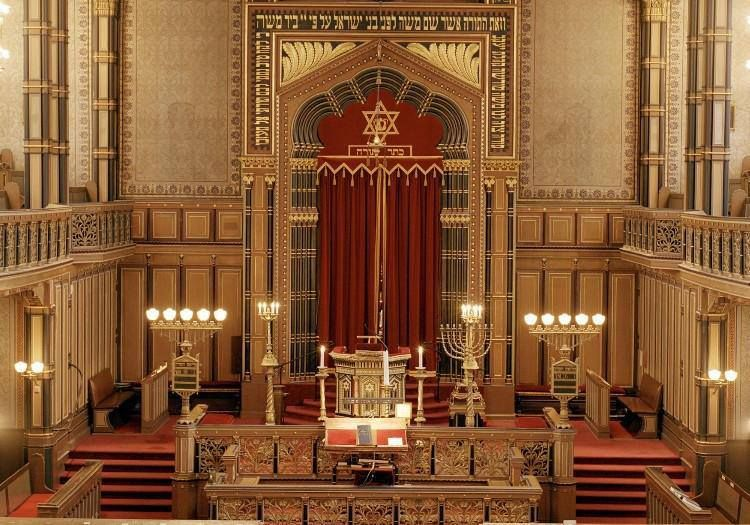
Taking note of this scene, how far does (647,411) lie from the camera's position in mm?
22062

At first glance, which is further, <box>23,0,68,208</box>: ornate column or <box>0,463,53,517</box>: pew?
<box>23,0,68,208</box>: ornate column

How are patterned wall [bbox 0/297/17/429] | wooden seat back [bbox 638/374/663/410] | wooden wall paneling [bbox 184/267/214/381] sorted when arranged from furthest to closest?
wooden wall paneling [bbox 184/267/214/381], wooden seat back [bbox 638/374/663/410], patterned wall [bbox 0/297/17/429]

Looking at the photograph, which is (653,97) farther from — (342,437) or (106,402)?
(106,402)

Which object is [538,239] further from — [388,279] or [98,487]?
[98,487]

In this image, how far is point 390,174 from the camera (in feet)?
79.3

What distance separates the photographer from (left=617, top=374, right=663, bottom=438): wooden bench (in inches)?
870

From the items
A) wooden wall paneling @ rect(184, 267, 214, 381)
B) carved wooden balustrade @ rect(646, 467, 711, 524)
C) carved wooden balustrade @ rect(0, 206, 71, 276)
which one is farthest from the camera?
wooden wall paneling @ rect(184, 267, 214, 381)

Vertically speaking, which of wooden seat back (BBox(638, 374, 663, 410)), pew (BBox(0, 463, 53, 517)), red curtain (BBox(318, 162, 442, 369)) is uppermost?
red curtain (BBox(318, 162, 442, 369))

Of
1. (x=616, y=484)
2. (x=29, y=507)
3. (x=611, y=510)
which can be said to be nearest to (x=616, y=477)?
(x=616, y=484)

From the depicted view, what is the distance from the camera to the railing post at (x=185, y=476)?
750 inches

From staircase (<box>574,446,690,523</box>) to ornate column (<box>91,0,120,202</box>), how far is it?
1025cm

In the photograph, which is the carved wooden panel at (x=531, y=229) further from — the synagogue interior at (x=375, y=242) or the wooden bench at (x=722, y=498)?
the wooden bench at (x=722, y=498)

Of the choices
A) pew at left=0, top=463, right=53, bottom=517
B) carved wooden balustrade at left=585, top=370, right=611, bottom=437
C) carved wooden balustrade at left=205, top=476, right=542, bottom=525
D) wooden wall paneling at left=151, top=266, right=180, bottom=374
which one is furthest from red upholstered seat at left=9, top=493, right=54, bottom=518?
carved wooden balustrade at left=585, top=370, right=611, bottom=437

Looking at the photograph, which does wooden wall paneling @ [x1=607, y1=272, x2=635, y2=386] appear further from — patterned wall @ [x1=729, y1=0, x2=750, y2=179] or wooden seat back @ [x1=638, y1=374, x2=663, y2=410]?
patterned wall @ [x1=729, y1=0, x2=750, y2=179]
